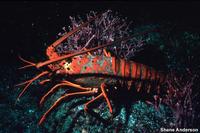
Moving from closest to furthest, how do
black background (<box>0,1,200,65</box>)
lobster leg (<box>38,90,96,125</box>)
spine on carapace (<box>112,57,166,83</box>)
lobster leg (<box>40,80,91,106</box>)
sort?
lobster leg (<box>38,90,96,125</box>) < lobster leg (<box>40,80,91,106</box>) < spine on carapace (<box>112,57,166,83</box>) < black background (<box>0,1,200,65</box>)

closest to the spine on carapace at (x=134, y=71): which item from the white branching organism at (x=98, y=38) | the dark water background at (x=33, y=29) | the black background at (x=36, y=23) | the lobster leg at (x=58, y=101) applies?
the lobster leg at (x=58, y=101)

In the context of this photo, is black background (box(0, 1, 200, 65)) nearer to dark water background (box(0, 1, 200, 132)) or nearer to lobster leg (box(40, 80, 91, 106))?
dark water background (box(0, 1, 200, 132))

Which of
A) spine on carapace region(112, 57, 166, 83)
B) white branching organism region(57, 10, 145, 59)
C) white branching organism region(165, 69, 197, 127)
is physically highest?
white branching organism region(57, 10, 145, 59)

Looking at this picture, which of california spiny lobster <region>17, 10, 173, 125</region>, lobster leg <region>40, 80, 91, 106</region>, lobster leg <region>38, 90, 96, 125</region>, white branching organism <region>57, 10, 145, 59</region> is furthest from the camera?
white branching organism <region>57, 10, 145, 59</region>

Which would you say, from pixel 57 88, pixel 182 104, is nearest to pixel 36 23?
pixel 57 88

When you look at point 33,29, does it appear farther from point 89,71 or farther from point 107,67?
point 107,67

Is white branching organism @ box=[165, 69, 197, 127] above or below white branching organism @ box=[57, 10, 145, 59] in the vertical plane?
below

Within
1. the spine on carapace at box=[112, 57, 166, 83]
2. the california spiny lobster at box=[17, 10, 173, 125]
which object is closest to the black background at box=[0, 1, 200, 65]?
the california spiny lobster at box=[17, 10, 173, 125]

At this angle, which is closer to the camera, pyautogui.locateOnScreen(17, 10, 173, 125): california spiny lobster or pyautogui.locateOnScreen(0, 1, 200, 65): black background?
pyautogui.locateOnScreen(17, 10, 173, 125): california spiny lobster

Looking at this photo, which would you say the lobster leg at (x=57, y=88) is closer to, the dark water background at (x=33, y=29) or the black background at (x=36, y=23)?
the dark water background at (x=33, y=29)

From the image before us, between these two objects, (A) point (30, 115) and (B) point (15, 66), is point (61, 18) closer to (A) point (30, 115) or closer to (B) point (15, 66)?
(B) point (15, 66)
